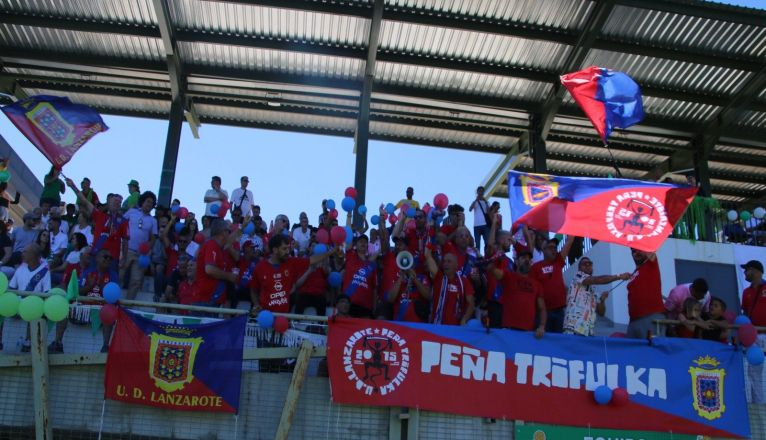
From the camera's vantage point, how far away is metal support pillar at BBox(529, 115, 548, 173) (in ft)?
55.9

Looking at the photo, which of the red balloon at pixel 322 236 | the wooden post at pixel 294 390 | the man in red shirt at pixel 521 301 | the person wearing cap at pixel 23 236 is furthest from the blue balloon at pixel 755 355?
the person wearing cap at pixel 23 236

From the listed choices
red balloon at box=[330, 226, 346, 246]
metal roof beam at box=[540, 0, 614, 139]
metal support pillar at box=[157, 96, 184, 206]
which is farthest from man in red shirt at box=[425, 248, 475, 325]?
metal support pillar at box=[157, 96, 184, 206]

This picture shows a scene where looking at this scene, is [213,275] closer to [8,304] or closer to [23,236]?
[8,304]

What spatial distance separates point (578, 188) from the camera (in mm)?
9234

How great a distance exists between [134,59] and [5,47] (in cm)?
274

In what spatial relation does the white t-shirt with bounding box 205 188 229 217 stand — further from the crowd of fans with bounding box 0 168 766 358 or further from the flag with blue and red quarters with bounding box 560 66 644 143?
the flag with blue and red quarters with bounding box 560 66 644 143

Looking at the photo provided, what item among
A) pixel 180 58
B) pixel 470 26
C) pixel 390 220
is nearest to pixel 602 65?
pixel 470 26

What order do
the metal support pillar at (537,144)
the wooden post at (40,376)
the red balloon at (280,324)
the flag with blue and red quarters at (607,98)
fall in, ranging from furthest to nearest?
the metal support pillar at (537,144), the flag with blue and red quarters at (607,98), the red balloon at (280,324), the wooden post at (40,376)

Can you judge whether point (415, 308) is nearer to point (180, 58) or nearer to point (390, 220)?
point (390, 220)

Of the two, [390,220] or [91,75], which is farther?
[91,75]

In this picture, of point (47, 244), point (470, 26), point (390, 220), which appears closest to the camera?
point (47, 244)

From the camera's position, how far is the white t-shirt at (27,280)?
29.4 feet

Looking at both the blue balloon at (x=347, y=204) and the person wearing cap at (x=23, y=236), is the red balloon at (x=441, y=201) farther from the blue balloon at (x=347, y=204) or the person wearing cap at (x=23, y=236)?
the person wearing cap at (x=23, y=236)

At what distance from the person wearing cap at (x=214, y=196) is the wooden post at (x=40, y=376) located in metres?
5.40
